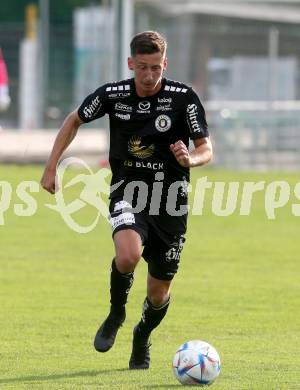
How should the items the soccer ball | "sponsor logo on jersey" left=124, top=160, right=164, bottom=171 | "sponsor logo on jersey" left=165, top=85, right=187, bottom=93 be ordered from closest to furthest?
the soccer ball → "sponsor logo on jersey" left=124, top=160, right=164, bottom=171 → "sponsor logo on jersey" left=165, top=85, right=187, bottom=93

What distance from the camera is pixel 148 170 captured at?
8047mm

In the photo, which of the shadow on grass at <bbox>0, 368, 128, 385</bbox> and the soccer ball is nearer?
the soccer ball

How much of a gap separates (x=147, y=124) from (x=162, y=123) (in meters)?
0.10

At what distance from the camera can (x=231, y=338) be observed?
941 centimetres

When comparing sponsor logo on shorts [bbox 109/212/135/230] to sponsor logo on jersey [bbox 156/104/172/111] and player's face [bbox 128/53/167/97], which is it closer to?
sponsor logo on jersey [bbox 156/104/172/111]

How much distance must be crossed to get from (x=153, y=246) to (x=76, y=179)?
15.9 metres

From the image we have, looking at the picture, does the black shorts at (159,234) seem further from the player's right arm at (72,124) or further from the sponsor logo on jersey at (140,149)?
the player's right arm at (72,124)

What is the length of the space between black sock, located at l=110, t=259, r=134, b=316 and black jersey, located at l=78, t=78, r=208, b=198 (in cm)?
63

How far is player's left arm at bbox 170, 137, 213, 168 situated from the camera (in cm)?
753

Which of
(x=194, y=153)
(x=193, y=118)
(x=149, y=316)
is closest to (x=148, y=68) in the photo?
(x=193, y=118)

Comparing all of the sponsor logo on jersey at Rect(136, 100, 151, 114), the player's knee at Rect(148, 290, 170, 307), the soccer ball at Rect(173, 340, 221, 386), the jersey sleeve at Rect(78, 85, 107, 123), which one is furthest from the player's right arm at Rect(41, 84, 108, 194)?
the soccer ball at Rect(173, 340, 221, 386)

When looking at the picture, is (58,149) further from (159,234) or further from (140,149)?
(159,234)

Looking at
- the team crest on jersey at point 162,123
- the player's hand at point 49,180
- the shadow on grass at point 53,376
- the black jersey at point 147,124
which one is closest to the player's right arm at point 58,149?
the player's hand at point 49,180

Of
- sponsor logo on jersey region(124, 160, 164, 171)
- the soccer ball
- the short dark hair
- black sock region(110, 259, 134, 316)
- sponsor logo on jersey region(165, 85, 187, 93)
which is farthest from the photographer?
sponsor logo on jersey region(165, 85, 187, 93)
